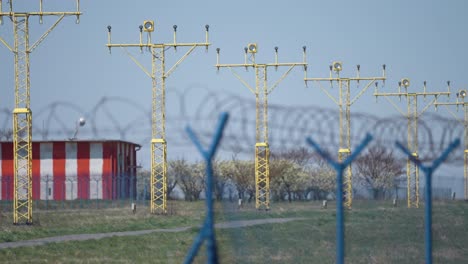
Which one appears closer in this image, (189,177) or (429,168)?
(429,168)

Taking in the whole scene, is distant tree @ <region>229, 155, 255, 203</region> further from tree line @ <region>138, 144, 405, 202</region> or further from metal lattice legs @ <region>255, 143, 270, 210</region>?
metal lattice legs @ <region>255, 143, 270, 210</region>

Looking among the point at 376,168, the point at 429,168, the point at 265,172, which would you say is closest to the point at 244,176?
the point at 376,168

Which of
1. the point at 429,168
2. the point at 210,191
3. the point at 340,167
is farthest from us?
the point at 429,168

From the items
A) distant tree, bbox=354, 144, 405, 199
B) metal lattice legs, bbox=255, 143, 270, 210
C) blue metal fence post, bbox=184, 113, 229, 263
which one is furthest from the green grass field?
distant tree, bbox=354, 144, 405, 199

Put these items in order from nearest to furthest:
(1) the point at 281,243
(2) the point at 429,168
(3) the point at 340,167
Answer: (3) the point at 340,167 < (2) the point at 429,168 < (1) the point at 281,243

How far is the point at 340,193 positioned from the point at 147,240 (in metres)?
18.4

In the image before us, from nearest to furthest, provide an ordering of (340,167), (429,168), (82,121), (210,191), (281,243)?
(210,191)
(340,167)
(429,168)
(281,243)
(82,121)

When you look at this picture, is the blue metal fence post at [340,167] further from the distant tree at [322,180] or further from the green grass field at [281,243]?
the distant tree at [322,180]

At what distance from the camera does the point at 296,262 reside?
23.7 meters

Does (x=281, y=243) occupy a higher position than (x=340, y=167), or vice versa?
(x=340, y=167)

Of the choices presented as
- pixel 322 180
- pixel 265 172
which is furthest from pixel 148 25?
pixel 322 180

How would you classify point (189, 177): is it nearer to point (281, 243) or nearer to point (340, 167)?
point (281, 243)

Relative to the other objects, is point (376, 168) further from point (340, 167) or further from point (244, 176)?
point (340, 167)

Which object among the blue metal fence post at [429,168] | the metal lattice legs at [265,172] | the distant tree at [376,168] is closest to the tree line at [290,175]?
the distant tree at [376,168]
